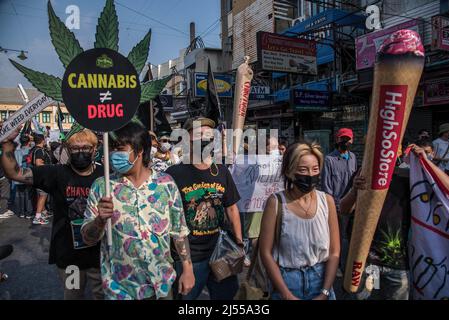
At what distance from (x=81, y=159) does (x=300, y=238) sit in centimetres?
179

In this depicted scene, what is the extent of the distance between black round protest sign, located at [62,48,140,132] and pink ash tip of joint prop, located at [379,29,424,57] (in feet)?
5.23

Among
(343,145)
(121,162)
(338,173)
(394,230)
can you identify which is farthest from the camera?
(343,145)

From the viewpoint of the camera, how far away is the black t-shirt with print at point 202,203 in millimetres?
2846

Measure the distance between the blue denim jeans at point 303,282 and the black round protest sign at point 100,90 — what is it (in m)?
1.38

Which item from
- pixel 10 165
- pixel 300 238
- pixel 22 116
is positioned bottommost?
pixel 300 238

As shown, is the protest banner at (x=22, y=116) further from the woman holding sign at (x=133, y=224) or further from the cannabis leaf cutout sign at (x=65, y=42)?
the woman holding sign at (x=133, y=224)

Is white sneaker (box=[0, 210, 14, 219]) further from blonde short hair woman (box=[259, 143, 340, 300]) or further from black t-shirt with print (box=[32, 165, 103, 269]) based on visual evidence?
blonde short hair woman (box=[259, 143, 340, 300])

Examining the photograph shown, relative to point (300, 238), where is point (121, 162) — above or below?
above

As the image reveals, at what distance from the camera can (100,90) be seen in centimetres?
233

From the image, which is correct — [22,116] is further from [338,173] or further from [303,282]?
[338,173]

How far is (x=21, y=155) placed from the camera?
31.9 ft

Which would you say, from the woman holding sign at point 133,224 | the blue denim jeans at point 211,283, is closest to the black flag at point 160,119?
the blue denim jeans at point 211,283

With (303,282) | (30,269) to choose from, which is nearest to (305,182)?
(303,282)
